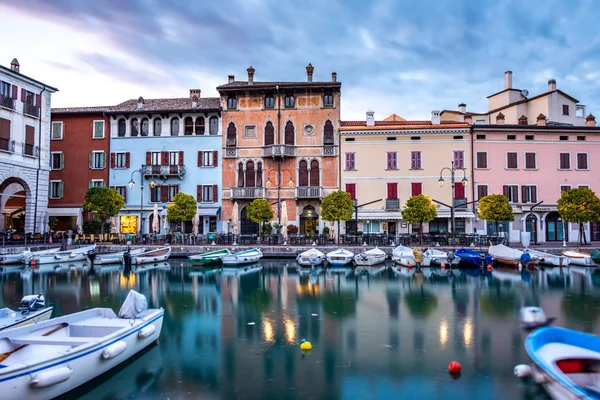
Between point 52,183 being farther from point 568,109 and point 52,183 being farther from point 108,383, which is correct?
point 568,109

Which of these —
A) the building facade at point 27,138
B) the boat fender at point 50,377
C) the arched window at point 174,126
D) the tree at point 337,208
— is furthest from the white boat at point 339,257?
the building facade at point 27,138

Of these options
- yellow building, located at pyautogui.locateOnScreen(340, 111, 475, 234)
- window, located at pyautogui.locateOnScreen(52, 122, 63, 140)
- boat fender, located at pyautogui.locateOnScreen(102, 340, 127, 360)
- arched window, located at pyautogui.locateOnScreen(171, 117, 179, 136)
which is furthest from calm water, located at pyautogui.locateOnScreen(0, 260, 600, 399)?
window, located at pyautogui.locateOnScreen(52, 122, 63, 140)

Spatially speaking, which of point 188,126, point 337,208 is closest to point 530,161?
point 337,208

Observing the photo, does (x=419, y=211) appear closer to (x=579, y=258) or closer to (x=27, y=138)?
(x=579, y=258)

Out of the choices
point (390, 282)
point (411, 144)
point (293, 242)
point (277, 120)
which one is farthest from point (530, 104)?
point (390, 282)

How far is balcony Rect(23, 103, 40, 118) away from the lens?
3597cm

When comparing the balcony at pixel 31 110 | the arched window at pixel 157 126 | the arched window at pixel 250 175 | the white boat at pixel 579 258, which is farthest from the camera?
the arched window at pixel 157 126

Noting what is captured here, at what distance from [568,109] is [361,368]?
149 ft

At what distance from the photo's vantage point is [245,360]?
10.9 metres

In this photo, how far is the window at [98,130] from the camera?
44.1 metres

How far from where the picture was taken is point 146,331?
11.2 meters

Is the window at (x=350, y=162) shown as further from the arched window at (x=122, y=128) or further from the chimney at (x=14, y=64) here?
the chimney at (x=14, y=64)

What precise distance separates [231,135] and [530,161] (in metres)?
27.9

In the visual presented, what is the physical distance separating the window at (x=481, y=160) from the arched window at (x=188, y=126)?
27120 millimetres
